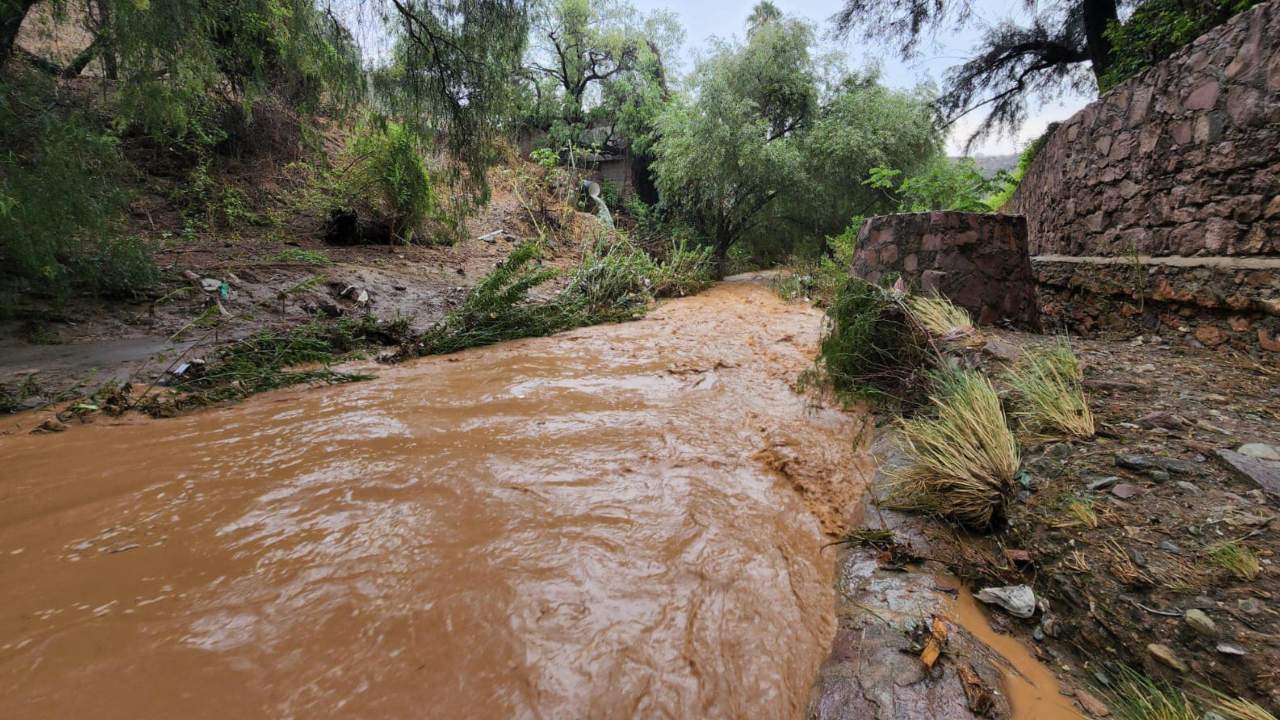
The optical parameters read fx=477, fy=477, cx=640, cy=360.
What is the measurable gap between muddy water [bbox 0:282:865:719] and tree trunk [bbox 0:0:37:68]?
320cm

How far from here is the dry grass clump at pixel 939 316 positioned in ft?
10.2

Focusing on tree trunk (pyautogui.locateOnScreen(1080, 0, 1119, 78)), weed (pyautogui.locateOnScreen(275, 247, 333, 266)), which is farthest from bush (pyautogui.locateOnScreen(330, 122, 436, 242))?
tree trunk (pyautogui.locateOnScreen(1080, 0, 1119, 78))

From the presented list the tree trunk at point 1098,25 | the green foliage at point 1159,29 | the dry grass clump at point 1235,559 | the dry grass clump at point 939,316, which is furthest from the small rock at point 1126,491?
the tree trunk at point 1098,25

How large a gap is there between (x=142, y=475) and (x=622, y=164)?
51.2 ft

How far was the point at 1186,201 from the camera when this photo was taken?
2951mm

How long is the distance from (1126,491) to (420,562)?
2.28 metres

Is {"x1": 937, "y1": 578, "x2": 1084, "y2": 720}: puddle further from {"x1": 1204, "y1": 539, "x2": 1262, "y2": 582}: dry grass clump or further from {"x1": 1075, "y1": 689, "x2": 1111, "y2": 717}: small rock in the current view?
{"x1": 1204, "y1": 539, "x2": 1262, "y2": 582}: dry grass clump

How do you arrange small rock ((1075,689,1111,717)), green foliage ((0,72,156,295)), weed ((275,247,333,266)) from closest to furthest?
small rock ((1075,689,1111,717))
green foliage ((0,72,156,295))
weed ((275,247,333,266))

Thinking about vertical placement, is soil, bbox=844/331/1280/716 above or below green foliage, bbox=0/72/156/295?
below

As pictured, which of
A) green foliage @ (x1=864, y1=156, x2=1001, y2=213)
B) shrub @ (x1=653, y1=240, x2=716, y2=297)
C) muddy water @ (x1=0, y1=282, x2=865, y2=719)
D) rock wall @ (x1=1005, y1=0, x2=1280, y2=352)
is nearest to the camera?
muddy water @ (x1=0, y1=282, x2=865, y2=719)

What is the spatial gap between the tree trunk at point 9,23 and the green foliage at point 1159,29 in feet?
28.5

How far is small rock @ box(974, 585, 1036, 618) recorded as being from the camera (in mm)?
1353

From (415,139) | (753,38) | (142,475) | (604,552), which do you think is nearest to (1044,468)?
(604,552)

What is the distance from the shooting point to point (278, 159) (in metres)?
7.72
